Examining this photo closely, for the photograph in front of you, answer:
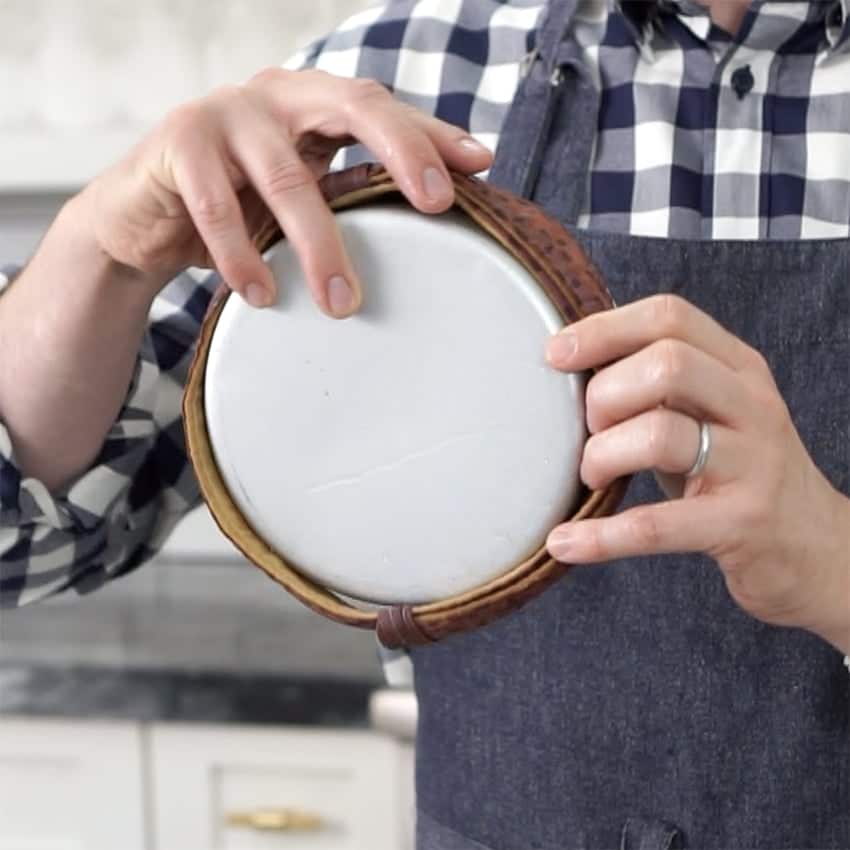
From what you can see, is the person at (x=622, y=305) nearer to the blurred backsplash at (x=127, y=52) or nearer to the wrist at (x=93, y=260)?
the wrist at (x=93, y=260)

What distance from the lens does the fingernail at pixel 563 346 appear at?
0.51 metres

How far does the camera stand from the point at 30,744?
4.27ft

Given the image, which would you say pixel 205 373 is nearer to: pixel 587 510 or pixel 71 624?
pixel 587 510

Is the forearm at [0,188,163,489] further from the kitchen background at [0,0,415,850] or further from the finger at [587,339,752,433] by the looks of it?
the kitchen background at [0,0,415,850]

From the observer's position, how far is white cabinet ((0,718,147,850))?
1280 mm

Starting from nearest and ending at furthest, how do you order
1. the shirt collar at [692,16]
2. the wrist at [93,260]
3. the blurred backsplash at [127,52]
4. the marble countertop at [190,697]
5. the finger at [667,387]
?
the finger at [667,387] < the wrist at [93,260] < the shirt collar at [692,16] < the marble countertop at [190,697] < the blurred backsplash at [127,52]

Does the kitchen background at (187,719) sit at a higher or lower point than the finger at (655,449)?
lower

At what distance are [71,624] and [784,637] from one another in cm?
92

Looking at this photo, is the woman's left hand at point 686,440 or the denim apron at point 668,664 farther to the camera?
the denim apron at point 668,664

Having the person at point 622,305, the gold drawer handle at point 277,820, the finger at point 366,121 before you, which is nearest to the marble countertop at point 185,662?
the gold drawer handle at point 277,820

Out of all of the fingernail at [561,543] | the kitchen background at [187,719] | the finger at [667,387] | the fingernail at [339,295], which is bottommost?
the kitchen background at [187,719]

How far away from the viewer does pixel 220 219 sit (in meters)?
0.56

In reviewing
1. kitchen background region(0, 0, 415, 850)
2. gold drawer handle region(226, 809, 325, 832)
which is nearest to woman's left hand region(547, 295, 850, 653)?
kitchen background region(0, 0, 415, 850)

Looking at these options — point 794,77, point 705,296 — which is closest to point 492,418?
point 705,296
